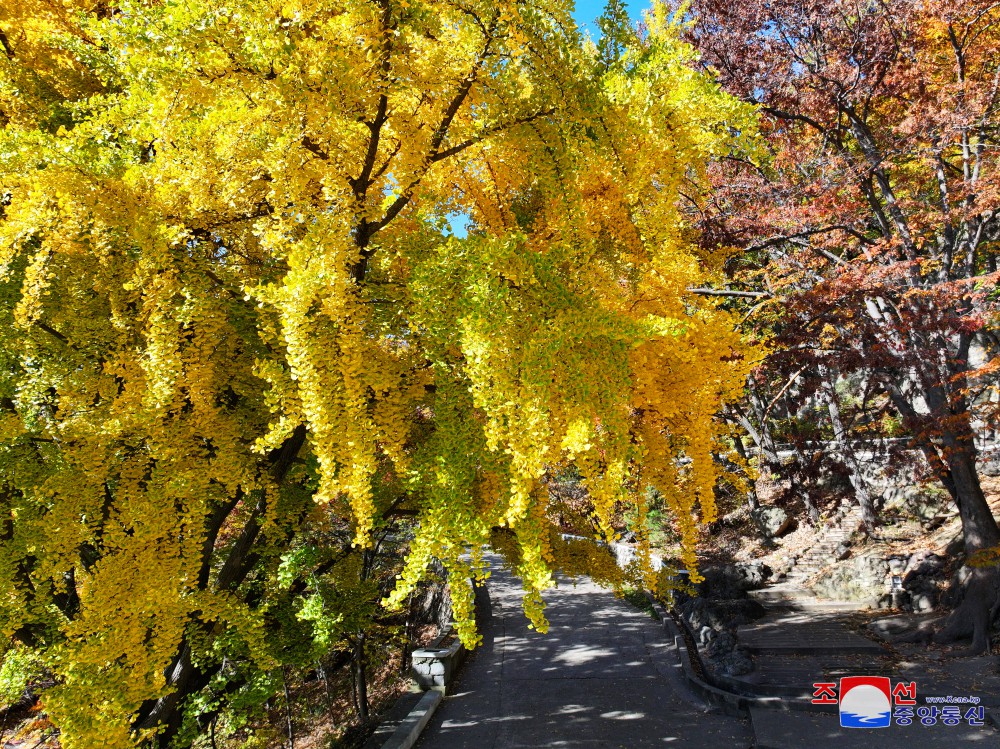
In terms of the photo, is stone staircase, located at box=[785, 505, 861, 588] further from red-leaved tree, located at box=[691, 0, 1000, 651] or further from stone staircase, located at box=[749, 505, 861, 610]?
red-leaved tree, located at box=[691, 0, 1000, 651]

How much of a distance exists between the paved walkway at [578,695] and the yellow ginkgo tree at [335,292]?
3821mm

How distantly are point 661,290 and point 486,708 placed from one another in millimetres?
6928

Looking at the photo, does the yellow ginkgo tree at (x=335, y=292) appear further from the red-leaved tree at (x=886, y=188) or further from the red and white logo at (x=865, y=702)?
the red-leaved tree at (x=886, y=188)

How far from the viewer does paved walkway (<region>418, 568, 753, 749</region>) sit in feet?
24.4

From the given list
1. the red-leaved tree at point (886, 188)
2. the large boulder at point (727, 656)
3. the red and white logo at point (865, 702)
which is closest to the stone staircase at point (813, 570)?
the red-leaved tree at point (886, 188)

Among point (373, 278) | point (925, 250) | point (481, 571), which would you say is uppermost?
point (925, 250)

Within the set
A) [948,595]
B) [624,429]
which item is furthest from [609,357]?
[948,595]

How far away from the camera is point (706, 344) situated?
4453mm

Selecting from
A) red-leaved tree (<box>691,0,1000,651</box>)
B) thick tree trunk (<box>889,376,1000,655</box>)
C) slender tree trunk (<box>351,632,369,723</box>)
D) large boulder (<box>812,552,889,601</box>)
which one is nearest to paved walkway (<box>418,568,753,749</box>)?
slender tree trunk (<box>351,632,369,723</box>)

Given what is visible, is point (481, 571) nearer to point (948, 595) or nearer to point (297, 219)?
point (297, 219)

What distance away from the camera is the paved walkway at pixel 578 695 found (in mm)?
7430

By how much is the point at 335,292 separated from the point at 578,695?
7922 mm

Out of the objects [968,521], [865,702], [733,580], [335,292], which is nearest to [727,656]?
[865,702]

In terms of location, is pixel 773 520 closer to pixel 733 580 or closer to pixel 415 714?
pixel 733 580
